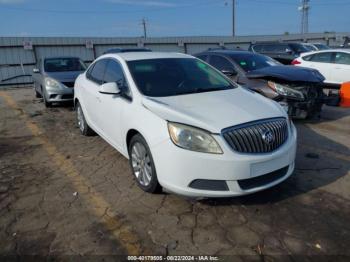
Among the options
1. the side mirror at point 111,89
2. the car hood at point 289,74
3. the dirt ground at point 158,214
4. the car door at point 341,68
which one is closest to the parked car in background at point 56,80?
the dirt ground at point 158,214

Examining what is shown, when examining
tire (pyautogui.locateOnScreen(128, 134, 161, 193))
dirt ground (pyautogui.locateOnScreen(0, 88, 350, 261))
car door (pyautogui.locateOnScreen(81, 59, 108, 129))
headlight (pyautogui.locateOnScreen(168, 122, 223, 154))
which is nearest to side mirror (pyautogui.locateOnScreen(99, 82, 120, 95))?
tire (pyautogui.locateOnScreen(128, 134, 161, 193))

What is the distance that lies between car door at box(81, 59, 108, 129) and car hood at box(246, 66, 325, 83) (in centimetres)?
322

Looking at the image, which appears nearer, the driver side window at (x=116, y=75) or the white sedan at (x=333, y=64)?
the driver side window at (x=116, y=75)

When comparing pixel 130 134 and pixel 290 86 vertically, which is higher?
pixel 290 86

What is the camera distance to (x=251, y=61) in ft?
25.5

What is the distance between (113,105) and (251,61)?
14.5 feet

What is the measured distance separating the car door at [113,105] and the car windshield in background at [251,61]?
350 cm

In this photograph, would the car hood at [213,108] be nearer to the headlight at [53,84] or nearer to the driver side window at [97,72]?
the driver side window at [97,72]

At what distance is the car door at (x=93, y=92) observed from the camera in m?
5.23

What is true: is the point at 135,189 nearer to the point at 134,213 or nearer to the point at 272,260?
the point at 134,213

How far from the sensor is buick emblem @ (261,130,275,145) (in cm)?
335

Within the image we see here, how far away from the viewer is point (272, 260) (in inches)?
109

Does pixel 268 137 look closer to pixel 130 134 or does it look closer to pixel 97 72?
pixel 130 134

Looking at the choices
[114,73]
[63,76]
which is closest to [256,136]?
[114,73]
